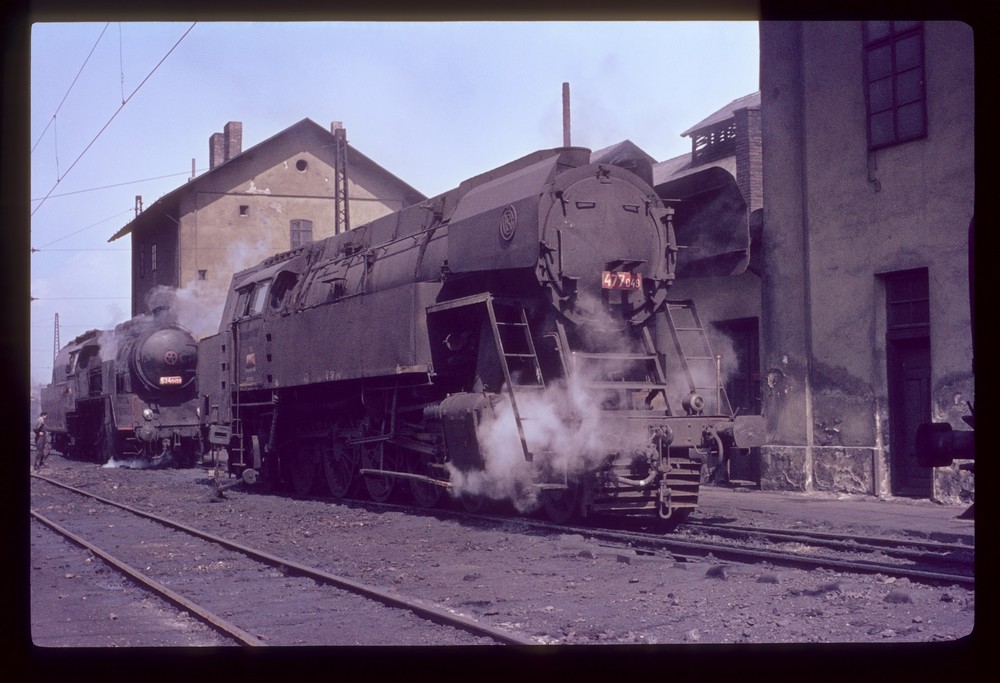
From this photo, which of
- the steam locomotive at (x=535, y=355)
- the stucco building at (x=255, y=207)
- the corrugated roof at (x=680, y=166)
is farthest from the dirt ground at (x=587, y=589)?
the stucco building at (x=255, y=207)

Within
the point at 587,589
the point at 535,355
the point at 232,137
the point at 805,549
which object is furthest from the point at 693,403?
the point at 232,137

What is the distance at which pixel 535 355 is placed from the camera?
910 centimetres

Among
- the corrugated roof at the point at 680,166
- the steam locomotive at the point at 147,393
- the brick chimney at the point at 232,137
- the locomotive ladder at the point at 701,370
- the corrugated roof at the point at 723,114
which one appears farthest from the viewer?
the brick chimney at the point at 232,137

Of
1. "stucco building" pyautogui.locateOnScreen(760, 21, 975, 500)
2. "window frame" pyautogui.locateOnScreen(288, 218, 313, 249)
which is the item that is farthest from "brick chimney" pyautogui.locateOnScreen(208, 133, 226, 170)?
"stucco building" pyautogui.locateOnScreen(760, 21, 975, 500)

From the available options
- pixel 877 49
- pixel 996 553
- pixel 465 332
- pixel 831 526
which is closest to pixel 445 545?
pixel 465 332

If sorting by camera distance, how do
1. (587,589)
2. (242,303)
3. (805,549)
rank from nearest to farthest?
(587,589) → (805,549) → (242,303)

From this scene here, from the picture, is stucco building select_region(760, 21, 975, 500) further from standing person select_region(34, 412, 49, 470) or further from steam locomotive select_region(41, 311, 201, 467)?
standing person select_region(34, 412, 49, 470)

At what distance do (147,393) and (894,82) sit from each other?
17.3m

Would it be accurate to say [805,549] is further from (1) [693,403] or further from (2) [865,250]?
(2) [865,250]

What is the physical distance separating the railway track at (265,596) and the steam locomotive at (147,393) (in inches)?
455

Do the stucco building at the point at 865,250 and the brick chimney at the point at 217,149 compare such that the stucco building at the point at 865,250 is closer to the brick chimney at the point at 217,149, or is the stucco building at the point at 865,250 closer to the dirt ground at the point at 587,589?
the dirt ground at the point at 587,589

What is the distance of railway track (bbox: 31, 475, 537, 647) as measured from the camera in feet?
18.6

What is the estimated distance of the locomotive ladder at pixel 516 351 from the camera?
8.85m

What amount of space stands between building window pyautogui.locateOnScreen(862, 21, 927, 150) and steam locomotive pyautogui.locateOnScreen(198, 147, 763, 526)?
4.72m
